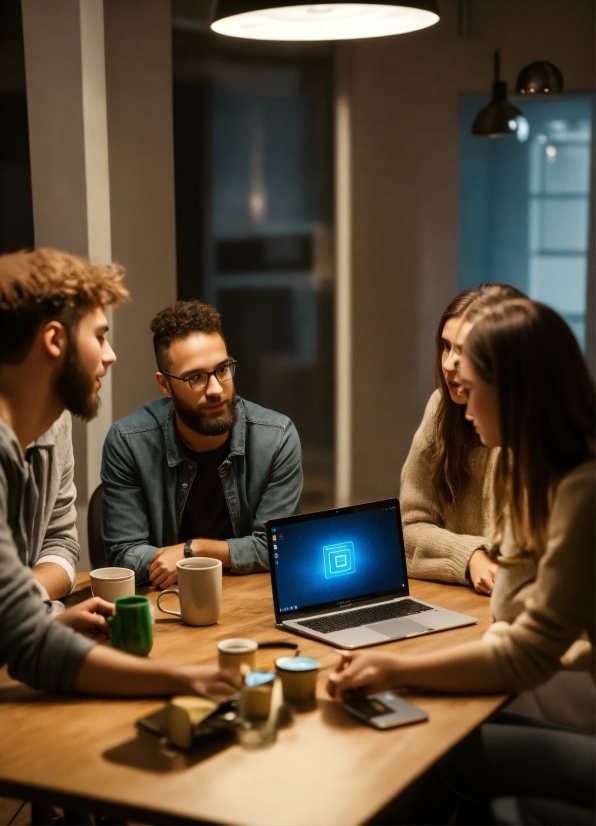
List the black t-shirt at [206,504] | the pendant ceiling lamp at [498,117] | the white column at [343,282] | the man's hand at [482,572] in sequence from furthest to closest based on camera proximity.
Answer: the white column at [343,282] < the pendant ceiling lamp at [498,117] < the black t-shirt at [206,504] < the man's hand at [482,572]

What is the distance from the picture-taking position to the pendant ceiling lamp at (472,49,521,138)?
179 inches

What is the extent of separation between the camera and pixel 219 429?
2504 mm

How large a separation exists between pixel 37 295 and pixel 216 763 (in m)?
0.85

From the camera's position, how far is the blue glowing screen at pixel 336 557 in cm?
198

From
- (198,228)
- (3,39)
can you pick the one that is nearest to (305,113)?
(198,228)

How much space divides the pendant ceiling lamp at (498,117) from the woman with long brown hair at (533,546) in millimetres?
3141

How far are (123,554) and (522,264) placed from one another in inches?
158

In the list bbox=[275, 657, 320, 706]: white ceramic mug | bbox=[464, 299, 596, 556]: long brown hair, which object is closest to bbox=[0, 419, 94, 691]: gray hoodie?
bbox=[275, 657, 320, 706]: white ceramic mug

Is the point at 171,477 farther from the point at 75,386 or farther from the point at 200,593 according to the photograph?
the point at 75,386

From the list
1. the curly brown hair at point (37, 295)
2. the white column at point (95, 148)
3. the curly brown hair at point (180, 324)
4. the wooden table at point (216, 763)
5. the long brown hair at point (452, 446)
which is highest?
the white column at point (95, 148)

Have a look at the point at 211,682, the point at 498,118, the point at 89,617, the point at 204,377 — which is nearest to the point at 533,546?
the point at 211,682

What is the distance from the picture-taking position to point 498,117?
456cm

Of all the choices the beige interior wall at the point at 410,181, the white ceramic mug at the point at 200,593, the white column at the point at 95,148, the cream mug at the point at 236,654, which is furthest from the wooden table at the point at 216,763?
the beige interior wall at the point at 410,181

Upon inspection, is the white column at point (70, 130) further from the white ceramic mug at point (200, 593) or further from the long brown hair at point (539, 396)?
the long brown hair at point (539, 396)
